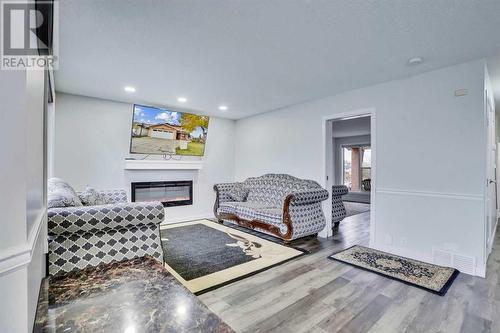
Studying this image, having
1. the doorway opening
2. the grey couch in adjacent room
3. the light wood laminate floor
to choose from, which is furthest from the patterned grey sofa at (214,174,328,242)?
the grey couch in adjacent room

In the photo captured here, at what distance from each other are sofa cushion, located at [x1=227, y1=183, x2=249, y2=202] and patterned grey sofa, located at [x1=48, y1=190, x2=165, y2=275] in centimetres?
271

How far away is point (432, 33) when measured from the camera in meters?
2.16

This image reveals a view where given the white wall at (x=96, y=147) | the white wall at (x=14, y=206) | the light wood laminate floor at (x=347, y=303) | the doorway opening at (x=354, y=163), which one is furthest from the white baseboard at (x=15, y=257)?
the doorway opening at (x=354, y=163)

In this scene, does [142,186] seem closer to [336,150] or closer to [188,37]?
[188,37]

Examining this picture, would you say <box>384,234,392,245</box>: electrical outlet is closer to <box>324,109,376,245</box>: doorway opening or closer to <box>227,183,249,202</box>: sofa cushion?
<box>324,109,376,245</box>: doorway opening

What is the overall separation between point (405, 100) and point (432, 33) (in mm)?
1187

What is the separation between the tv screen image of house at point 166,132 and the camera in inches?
176

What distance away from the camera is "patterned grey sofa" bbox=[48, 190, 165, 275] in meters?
1.85

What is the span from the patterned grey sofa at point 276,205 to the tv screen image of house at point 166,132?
1.14m

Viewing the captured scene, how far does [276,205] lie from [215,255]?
5.36ft

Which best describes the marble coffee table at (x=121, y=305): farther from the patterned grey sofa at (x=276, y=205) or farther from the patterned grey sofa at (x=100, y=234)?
the patterned grey sofa at (x=276, y=205)

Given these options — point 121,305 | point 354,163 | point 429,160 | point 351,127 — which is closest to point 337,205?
point 429,160

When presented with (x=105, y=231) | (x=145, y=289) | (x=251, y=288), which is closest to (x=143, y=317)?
(x=145, y=289)

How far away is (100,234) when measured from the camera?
205cm
